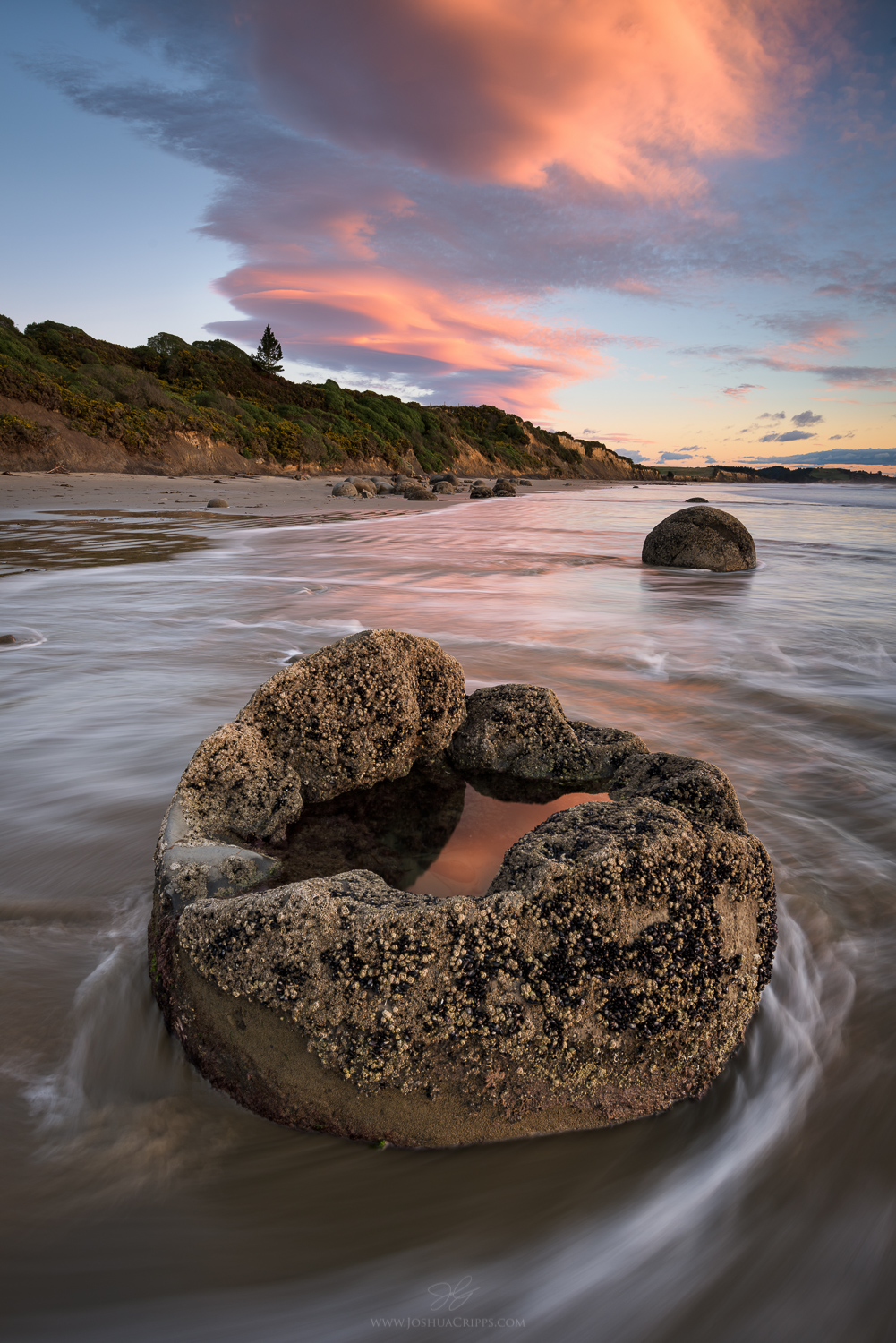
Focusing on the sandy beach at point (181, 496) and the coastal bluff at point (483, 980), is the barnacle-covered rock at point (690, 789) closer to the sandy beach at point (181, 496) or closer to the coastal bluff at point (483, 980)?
the coastal bluff at point (483, 980)

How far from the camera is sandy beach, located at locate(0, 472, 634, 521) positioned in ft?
55.6

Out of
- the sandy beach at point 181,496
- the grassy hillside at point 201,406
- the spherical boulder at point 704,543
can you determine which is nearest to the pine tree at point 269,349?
the grassy hillside at point 201,406

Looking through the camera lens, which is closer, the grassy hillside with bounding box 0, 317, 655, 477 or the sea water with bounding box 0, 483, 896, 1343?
the sea water with bounding box 0, 483, 896, 1343

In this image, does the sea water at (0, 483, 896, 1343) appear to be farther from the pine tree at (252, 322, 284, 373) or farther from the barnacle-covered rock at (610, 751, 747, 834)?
the pine tree at (252, 322, 284, 373)

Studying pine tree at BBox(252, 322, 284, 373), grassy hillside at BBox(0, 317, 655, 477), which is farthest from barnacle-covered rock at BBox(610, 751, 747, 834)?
pine tree at BBox(252, 322, 284, 373)

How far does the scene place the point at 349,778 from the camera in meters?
2.39

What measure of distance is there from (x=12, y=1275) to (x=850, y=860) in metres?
2.51

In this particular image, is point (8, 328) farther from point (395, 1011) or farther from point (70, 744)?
point (395, 1011)

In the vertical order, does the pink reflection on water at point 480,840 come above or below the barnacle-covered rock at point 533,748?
below

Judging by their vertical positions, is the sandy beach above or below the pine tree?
below
